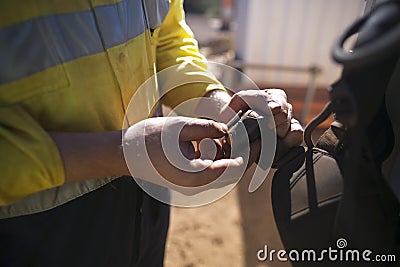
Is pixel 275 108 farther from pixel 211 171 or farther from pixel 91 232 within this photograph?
pixel 91 232

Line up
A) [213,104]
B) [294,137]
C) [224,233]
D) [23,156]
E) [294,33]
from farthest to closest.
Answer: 1. [294,33]
2. [224,233]
3. [213,104]
4. [294,137]
5. [23,156]

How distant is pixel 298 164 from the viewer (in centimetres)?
65

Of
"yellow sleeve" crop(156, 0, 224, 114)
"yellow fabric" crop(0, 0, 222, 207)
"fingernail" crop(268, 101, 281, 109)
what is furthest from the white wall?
"fingernail" crop(268, 101, 281, 109)

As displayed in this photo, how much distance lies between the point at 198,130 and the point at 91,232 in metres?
0.29

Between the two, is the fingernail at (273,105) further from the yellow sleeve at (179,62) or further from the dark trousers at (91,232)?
the dark trousers at (91,232)

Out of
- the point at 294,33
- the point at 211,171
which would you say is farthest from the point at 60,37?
the point at 294,33

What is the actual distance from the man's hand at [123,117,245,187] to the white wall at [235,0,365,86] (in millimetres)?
2192

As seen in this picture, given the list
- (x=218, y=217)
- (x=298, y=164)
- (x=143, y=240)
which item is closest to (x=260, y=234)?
(x=218, y=217)

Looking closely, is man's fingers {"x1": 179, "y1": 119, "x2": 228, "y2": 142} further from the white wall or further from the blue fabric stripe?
the white wall

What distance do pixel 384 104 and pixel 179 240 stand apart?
1365mm

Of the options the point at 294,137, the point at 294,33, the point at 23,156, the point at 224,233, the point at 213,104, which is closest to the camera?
the point at 23,156

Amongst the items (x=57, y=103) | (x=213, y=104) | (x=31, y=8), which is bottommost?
(x=213, y=104)

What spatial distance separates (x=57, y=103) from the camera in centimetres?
60

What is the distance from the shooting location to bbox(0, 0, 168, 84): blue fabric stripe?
1.82ft
